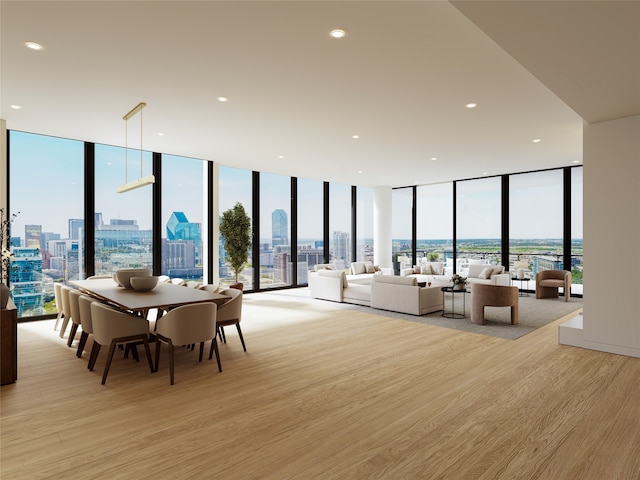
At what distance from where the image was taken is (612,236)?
Result: 4.68 metres

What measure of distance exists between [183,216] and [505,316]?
679cm

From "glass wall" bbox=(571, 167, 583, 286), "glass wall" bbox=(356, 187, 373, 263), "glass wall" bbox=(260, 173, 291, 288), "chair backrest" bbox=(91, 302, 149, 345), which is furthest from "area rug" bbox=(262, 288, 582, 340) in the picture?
"chair backrest" bbox=(91, 302, 149, 345)

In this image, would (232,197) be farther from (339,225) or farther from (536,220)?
(536,220)

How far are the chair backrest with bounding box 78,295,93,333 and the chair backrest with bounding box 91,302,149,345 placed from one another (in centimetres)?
30

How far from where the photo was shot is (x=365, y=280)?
10102 millimetres

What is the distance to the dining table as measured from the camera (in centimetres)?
391

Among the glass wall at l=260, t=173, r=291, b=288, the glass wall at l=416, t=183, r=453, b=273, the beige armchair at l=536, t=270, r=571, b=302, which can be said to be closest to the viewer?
the beige armchair at l=536, t=270, r=571, b=302

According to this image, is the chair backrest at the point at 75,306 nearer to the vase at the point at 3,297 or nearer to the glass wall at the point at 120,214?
the vase at the point at 3,297

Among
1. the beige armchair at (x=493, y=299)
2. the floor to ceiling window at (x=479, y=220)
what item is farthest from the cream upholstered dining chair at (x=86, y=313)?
the floor to ceiling window at (x=479, y=220)

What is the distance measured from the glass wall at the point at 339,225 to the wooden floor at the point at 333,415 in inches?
284

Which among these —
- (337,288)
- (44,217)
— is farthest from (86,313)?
(337,288)

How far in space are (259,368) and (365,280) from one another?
245 inches

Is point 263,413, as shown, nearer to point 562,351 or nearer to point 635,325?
point 562,351

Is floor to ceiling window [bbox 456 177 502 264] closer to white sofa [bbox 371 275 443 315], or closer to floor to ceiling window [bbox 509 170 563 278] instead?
floor to ceiling window [bbox 509 170 563 278]
